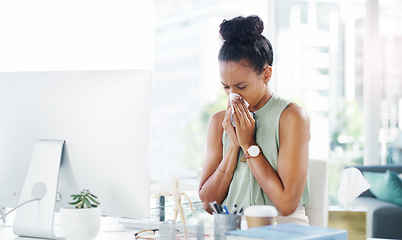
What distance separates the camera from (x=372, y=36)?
17.3ft

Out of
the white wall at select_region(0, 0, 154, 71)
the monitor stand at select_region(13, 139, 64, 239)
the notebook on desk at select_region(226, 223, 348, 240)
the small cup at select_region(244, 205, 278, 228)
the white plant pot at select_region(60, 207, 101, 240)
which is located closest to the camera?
the notebook on desk at select_region(226, 223, 348, 240)

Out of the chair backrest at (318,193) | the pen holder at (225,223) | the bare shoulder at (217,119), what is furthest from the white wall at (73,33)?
the pen holder at (225,223)

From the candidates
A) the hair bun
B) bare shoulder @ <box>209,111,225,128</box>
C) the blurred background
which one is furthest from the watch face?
the blurred background

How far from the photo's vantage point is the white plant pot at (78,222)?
1605mm

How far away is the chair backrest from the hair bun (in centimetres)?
54

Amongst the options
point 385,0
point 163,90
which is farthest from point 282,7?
point 163,90

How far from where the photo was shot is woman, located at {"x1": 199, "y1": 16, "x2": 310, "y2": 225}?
6.33 ft

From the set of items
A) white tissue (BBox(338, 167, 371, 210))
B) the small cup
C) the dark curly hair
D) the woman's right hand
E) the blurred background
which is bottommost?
the small cup

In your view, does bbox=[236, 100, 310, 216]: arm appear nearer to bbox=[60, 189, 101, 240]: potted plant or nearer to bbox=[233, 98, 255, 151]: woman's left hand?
bbox=[233, 98, 255, 151]: woman's left hand

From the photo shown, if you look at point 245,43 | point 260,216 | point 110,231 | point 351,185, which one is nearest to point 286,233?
point 260,216

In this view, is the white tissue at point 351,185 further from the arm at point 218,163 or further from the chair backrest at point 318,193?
the arm at point 218,163

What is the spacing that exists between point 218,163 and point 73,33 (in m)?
2.97

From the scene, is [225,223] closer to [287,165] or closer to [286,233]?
[286,233]

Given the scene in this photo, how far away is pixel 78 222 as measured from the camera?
1605mm
